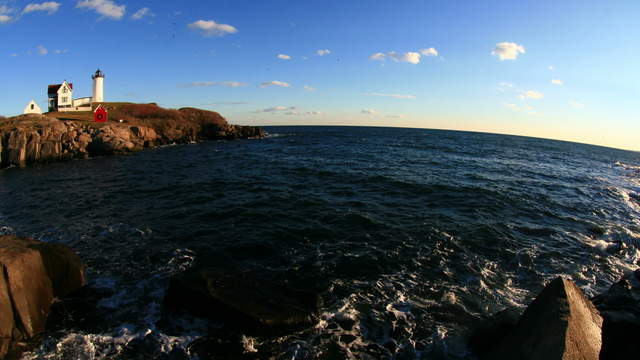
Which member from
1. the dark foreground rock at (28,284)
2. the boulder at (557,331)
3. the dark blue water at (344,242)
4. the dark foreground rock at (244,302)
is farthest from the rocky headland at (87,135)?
the boulder at (557,331)

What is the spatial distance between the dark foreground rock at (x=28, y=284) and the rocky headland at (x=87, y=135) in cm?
3818

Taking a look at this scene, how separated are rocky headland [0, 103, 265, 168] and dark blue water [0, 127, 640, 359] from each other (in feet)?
26.0

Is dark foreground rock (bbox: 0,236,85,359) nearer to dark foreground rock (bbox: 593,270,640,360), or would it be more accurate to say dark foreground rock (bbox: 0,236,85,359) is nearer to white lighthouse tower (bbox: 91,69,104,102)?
dark foreground rock (bbox: 593,270,640,360)

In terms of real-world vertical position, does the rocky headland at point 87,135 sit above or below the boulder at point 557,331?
above

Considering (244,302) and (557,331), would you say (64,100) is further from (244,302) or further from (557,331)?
(557,331)

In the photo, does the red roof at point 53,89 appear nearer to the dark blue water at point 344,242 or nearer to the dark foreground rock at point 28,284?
the dark blue water at point 344,242

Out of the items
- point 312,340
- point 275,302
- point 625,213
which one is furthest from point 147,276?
point 625,213

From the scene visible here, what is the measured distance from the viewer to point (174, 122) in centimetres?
7369

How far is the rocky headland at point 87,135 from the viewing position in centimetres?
3788

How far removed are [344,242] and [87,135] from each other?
49036mm

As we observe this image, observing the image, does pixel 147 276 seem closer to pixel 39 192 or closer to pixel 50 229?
pixel 50 229

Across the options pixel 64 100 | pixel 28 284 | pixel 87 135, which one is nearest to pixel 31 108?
pixel 64 100

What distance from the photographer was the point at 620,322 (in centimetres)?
818

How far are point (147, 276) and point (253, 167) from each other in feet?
85.1
